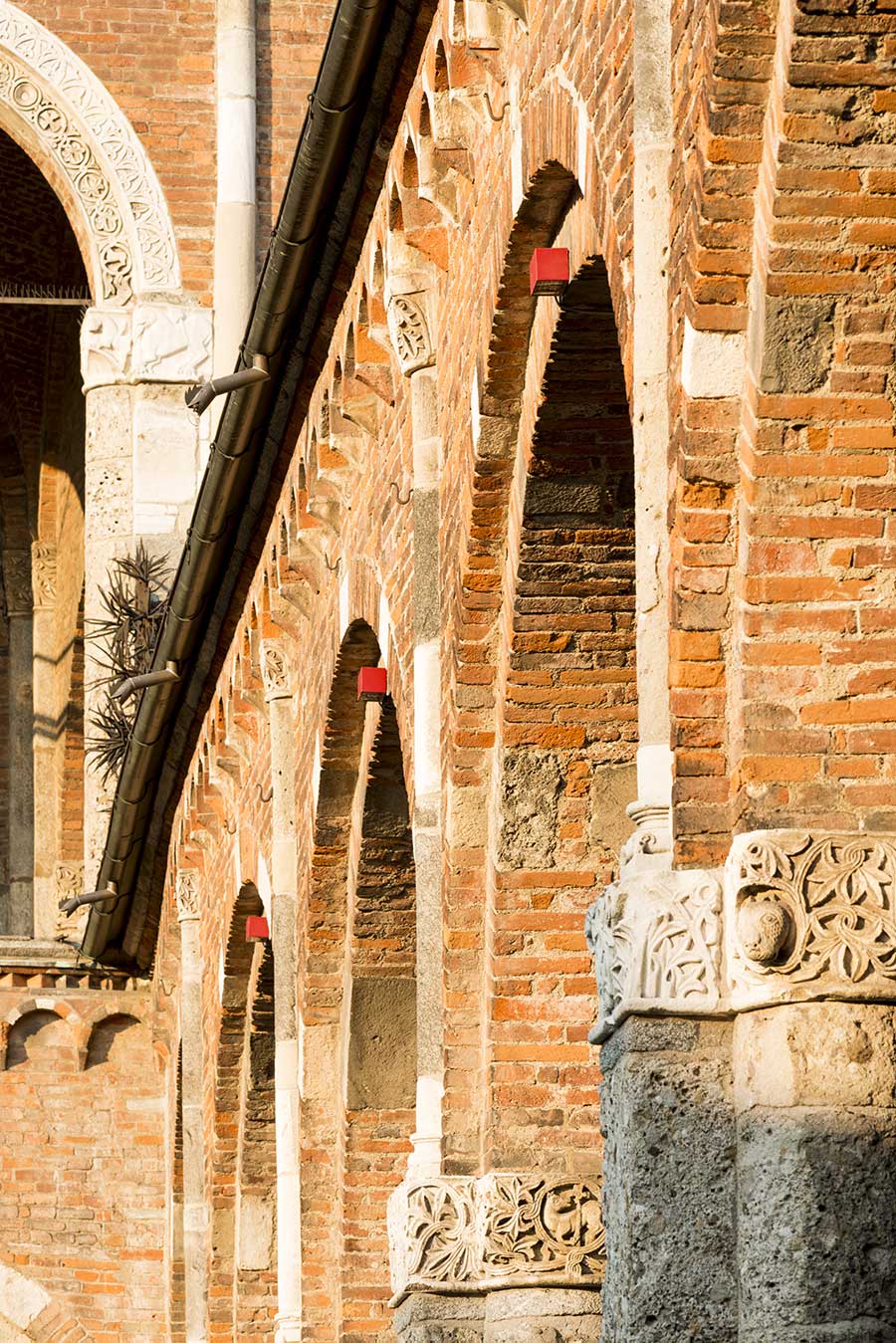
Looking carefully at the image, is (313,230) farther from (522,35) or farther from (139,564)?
(139,564)

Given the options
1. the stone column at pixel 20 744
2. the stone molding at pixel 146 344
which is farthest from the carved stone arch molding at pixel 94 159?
the stone column at pixel 20 744

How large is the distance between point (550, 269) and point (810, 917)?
2.81 m

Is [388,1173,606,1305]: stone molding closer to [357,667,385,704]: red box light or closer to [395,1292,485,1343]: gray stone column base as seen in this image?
[395,1292,485,1343]: gray stone column base

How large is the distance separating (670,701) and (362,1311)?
241 inches

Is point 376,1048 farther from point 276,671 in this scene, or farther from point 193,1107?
point 193,1107

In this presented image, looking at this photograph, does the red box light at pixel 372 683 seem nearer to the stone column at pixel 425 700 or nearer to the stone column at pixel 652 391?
the stone column at pixel 425 700

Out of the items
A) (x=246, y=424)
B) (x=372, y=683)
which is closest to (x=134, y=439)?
(x=246, y=424)

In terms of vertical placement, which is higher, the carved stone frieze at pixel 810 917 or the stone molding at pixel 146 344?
the stone molding at pixel 146 344

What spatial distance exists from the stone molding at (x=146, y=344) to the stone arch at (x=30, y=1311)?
5514mm

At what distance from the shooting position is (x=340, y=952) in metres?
11.1

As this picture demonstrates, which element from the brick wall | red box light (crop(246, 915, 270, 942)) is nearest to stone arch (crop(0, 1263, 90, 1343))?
the brick wall

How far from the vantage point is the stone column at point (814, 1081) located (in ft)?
14.4

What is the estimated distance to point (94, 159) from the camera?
18.5m

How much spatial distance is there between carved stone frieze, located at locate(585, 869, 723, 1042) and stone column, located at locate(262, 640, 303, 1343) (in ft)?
21.5
